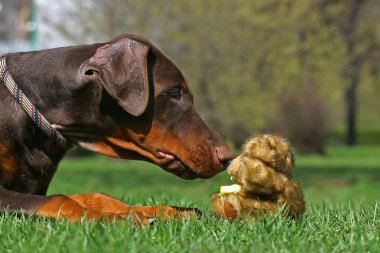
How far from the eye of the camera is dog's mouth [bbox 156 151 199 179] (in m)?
4.80

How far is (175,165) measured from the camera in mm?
4816

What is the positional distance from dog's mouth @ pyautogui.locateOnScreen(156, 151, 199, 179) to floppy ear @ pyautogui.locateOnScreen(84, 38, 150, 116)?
13.3 inches

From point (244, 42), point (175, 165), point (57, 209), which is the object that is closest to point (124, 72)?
point (175, 165)

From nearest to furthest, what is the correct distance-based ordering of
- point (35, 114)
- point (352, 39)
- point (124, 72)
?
point (124, 72)
point (35, 114)
point (352, 39)

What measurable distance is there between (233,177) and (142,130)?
0.74 metres

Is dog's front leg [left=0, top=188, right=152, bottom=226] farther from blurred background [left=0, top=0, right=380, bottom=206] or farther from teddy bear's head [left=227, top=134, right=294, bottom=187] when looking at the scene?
blurred background [left=0, top=0, right=380, bottom=206]

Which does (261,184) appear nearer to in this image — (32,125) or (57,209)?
(57,209)

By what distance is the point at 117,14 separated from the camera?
26.4 m

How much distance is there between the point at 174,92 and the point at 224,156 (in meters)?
0.57

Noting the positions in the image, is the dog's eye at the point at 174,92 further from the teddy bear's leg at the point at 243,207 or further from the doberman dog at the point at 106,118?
the teddy bear's leg at the point at 243,207

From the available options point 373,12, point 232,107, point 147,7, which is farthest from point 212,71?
point 373,12

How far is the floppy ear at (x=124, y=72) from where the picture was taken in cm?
467

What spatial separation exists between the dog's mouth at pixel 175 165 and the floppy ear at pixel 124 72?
339mm

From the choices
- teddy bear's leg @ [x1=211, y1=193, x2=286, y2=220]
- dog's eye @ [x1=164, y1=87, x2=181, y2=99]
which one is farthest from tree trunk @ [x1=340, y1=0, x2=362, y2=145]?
teddy bear's leg @ [x1=211, y1=193, x2=286, y2=220]
